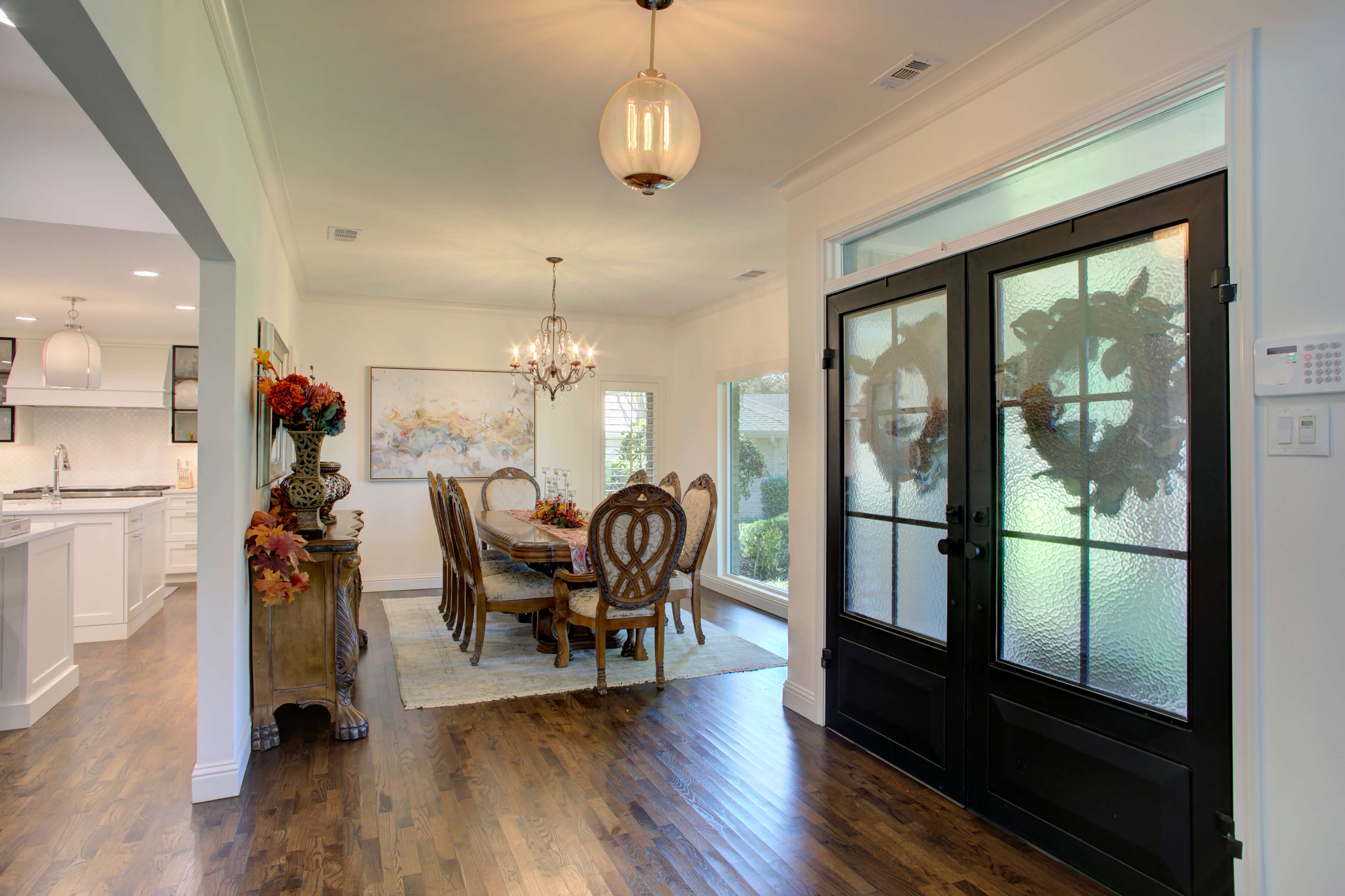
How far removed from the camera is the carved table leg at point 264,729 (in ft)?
10.5

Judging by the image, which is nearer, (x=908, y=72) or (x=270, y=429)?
(x=908, y=72)

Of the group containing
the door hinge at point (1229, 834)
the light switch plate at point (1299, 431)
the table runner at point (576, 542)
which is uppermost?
the light switch plate at point (1299, 431)

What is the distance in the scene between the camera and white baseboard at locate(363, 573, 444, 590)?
6656 millimetres

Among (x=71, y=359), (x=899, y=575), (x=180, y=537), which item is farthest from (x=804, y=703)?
(x=180, y=537)

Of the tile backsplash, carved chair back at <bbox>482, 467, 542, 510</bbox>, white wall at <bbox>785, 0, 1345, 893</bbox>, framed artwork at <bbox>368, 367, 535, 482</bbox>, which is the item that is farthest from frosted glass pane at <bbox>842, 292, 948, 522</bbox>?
the tile backsplash

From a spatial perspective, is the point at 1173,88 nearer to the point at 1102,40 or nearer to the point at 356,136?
the point at 1102,40

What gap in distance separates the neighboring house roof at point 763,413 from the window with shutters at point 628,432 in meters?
1.18

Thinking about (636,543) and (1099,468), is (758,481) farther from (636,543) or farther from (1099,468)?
(1099,468)

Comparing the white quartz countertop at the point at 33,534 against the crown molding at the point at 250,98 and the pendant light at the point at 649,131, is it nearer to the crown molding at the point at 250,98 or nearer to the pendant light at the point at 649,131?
the crown molding at the point at 250,98

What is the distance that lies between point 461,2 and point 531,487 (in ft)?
16.3

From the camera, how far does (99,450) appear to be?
745 centimetres

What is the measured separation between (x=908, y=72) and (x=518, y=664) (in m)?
3.65

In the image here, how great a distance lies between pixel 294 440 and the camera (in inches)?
141

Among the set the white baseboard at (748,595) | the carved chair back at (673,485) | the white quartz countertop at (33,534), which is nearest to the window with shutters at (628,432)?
the white baseboard at (748,595)
